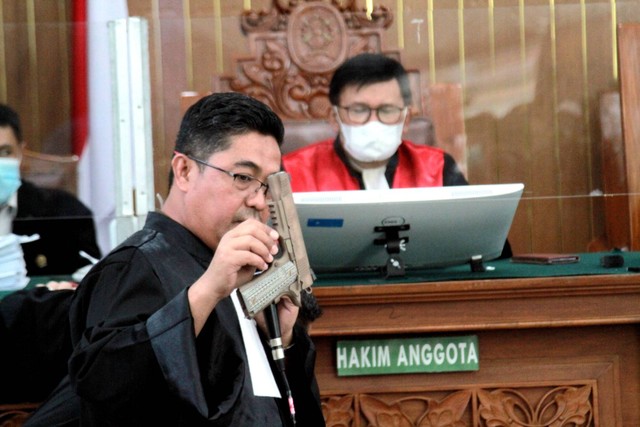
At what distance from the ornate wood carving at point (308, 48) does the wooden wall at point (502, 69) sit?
61 millimetres

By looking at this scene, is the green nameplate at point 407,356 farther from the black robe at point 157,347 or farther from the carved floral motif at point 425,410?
the black robe at point 157,347

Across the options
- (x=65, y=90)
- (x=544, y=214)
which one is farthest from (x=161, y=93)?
(x=544, y=214)

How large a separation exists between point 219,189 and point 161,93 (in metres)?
1.31

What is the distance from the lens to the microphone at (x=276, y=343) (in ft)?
6.70

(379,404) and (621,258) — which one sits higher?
(621,258)

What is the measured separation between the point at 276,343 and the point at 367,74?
1.60m

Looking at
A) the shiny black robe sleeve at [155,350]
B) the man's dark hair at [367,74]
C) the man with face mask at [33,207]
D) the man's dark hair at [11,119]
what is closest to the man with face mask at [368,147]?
the man's dark hair at [367,74]

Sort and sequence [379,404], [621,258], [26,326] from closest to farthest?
[26,326] → [379,404] → [621,258]

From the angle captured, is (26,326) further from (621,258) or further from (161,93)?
(621,258)

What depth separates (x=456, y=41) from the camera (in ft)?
11.7

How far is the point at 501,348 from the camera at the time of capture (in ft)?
9.05

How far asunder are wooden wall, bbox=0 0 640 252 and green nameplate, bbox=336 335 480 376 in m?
0.69

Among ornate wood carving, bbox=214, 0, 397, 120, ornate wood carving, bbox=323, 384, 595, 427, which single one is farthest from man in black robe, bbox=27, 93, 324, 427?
ornate wood carving, bbox=214, 0, 397, 120

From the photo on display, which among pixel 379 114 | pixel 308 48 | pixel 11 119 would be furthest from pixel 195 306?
pixel 308 48
